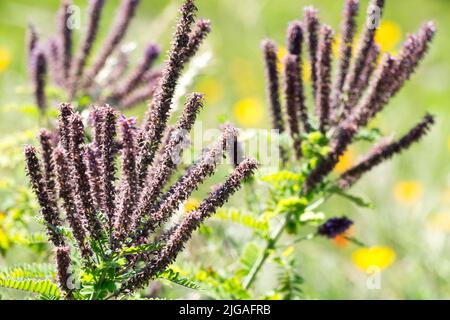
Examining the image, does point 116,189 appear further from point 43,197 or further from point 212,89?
point 212,89

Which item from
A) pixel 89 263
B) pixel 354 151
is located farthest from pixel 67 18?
pixel 354 151

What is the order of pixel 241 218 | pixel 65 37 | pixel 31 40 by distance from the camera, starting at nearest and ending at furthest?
pixel 241 218
pixel 31 40
pixel 65 37

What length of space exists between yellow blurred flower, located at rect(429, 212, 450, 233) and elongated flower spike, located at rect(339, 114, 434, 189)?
2988mm

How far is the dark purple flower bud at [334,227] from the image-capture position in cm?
300

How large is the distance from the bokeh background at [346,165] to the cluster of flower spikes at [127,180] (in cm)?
51

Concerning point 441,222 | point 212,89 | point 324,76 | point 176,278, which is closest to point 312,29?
point 324,76

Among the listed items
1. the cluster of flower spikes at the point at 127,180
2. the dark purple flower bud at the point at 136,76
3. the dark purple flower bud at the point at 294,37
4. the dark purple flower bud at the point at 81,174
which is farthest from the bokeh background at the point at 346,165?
the dark purple flower bud at the point at 81,174

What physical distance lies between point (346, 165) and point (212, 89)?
2.83m

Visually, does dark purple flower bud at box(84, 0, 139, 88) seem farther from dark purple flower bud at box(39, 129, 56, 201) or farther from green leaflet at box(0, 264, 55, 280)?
dark purple flower bud at box(39, 129, 56, 201)

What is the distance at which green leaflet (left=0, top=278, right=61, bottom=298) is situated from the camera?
2127 millimetres

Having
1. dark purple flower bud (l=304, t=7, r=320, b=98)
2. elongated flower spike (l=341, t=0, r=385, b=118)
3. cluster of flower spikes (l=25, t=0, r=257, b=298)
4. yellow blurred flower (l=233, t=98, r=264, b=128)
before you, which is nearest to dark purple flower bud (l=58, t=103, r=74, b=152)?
cluster of flower spikes (l=25, t=0, r=257, b=298)

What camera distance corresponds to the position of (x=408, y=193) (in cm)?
644

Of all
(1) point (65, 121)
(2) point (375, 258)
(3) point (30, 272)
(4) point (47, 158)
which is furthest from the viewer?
(2) point (375, 258)

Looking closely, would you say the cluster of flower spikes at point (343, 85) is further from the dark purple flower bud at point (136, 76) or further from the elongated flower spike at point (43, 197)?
the elongated flower spike at point (43, 197)
